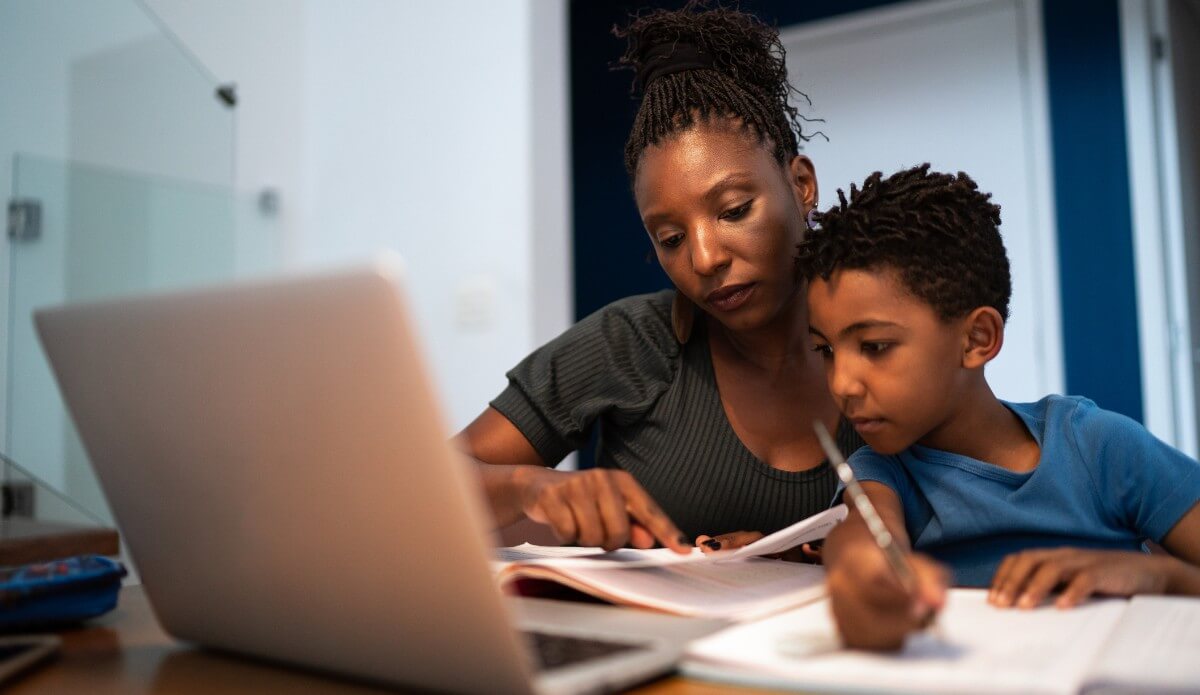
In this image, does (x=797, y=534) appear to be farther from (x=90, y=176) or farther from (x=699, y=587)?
(x=90, y=176)

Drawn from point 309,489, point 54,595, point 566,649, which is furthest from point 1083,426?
point 54,595

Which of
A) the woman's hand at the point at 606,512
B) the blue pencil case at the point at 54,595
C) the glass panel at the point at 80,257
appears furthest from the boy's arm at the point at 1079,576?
Answer: the glass panel at the point at 80,257

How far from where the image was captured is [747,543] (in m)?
0.88

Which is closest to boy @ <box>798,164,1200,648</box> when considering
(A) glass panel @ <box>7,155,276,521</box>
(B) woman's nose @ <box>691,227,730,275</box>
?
(B) woman's nose @ <box>691,227,730,275</box>

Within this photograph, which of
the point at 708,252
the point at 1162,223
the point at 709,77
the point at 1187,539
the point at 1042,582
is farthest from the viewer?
the point at 1162,223

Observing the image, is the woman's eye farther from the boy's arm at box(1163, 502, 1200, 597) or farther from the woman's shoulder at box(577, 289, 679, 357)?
the boy's arm at box(1163, 502, 1200, 597)

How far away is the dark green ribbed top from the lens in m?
1.17

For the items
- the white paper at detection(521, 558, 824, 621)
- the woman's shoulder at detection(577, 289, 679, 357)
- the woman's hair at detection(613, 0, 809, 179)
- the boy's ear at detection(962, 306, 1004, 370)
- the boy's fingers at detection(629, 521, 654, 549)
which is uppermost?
the woman's hair at detection(613, 0, 809, 179)

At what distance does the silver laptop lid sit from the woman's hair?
780 millimetres

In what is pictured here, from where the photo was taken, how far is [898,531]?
34.6 inches

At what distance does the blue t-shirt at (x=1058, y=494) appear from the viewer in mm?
892

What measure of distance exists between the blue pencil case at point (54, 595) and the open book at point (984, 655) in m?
0.46

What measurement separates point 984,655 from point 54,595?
605 millimetres

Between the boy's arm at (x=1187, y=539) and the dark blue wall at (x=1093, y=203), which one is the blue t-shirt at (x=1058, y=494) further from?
the dark blue wall at (x=1093, y=203)
